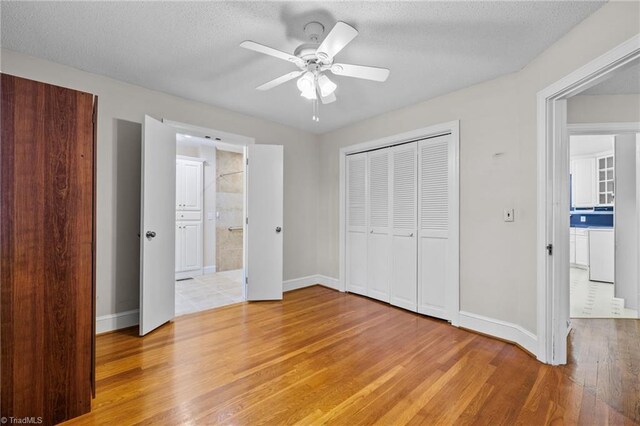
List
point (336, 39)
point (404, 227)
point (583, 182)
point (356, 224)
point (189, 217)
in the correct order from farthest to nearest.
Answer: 1. point (583, 182)
2. point (189, 217)
3. point (356, 224)
4. point (404, 227)
5. point (336, 39)

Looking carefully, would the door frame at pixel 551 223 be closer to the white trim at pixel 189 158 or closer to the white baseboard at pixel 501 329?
the white baseboard at pixel 501 329

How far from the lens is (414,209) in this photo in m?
3.31

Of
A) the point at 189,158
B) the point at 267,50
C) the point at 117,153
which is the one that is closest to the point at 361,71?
the point at 267,50

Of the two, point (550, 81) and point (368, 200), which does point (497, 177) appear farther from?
point (368, 200)

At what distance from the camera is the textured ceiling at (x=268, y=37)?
1.75 meters

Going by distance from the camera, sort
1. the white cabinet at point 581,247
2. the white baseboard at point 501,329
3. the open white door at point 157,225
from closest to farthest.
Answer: the white baseboard at point 501,329, the open white door at point 157,225, the white cabinet at point 581,247

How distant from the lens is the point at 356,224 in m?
4.06

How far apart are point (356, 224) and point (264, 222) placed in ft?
4.30

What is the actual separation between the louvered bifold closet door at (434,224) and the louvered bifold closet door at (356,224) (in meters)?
0.87

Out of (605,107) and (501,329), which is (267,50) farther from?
(605,107)

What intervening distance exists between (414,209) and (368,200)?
742 millimetres

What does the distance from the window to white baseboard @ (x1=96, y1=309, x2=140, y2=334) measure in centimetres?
807

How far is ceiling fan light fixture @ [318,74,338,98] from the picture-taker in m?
2.11

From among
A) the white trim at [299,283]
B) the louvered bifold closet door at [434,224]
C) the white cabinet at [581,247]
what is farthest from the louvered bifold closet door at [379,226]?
the white cabinet at [581,247]
